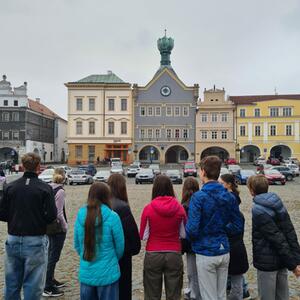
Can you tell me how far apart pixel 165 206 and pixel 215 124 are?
2371 inches

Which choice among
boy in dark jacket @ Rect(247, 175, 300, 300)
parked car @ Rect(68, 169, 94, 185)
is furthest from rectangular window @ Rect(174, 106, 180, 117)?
boy in dark jacket @ Rect(247, 175, 300, 300)

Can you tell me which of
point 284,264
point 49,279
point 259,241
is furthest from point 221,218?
point 49,279

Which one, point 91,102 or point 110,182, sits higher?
point 91,102

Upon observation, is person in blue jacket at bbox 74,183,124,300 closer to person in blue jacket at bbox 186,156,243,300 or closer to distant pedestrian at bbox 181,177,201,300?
person in blue jacket at bbox 186,156,243,300

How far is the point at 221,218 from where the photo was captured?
4566 millimetres

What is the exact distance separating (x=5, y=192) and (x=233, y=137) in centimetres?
6121

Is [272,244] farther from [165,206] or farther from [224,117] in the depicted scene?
[224,117]

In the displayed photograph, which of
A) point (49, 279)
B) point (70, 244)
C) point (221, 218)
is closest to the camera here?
point (221, 218)

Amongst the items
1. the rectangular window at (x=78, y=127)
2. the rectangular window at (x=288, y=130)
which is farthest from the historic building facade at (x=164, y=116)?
the rectangular window at (x=288, y=130)

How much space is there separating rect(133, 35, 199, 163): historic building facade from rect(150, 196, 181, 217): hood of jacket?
58.6m

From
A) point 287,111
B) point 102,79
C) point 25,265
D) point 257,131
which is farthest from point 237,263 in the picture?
point 102,79

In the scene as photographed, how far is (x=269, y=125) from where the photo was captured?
2532 inches

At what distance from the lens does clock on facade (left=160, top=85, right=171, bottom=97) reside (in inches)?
2549

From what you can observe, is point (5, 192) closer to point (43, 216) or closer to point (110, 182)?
point (43, 216)
